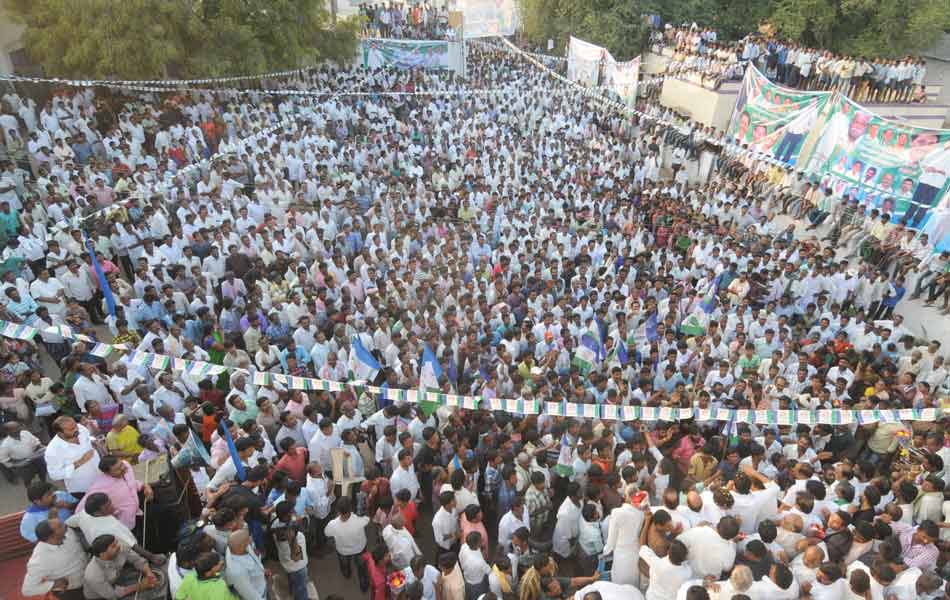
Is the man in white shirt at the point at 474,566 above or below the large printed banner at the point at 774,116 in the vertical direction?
below

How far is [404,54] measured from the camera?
79.3 feet

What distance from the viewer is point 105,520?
4.02 metres

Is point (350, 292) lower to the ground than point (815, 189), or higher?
lower

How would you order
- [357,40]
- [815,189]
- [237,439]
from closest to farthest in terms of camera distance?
[237,439] → [815,189] → [357,40]

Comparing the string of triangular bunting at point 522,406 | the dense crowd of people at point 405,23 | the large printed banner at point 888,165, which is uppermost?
the dense crowd of people at point 405,23

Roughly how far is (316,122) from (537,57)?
647 inches

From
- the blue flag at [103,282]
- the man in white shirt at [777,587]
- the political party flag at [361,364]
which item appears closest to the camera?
the man in white shirt at [777,587]

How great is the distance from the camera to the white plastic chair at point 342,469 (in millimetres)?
5398

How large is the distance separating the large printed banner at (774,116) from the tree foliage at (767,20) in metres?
9.09

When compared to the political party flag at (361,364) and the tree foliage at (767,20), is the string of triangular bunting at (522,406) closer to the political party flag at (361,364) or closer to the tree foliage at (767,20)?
the political party flag at (361,364)

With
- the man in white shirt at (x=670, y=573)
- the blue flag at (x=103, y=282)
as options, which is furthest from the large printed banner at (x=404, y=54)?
the man in white shirt at (x=670, y=573)

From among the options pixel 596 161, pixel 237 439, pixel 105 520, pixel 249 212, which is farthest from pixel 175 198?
pixel 596 161

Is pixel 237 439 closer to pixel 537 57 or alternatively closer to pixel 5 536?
pixel 5 536

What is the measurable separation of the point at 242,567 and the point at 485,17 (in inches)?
913
